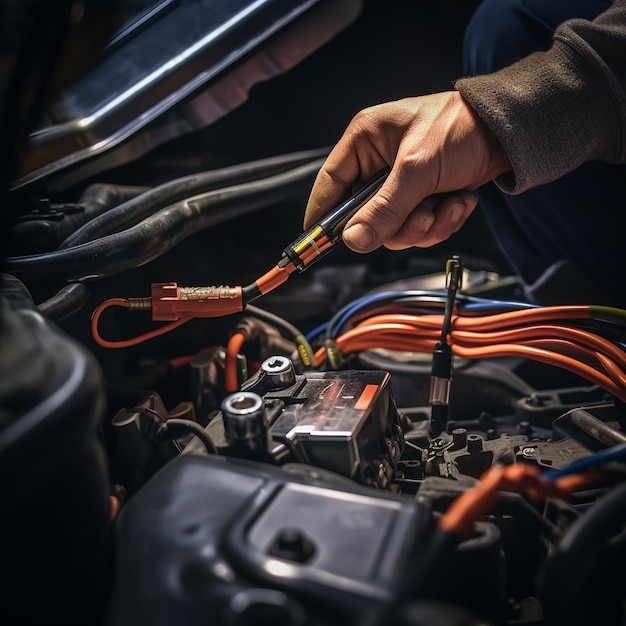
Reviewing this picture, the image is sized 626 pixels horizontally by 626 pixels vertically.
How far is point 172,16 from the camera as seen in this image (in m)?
1.47

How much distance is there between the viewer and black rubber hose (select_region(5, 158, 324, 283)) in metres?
0.86

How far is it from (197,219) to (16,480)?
713mm

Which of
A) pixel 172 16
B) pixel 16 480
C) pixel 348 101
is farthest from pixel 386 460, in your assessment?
pixel 348 101

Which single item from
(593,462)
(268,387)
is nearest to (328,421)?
(268,387)

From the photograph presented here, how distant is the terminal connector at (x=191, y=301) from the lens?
0.92m

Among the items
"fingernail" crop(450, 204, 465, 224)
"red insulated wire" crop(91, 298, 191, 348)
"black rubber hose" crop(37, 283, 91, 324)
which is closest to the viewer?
"black rubber hose" crop(37, 283, 91, 324)

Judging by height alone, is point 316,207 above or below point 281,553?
above

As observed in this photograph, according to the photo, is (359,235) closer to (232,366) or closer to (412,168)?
(412,168)

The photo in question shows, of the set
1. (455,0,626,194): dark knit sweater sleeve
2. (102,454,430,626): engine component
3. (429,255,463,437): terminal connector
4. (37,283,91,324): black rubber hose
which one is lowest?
(429,255,463,437): terminal connector

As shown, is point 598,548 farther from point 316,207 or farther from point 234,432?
point 316,207

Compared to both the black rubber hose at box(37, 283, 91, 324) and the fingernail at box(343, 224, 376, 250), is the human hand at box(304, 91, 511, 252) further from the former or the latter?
the black rubber hose at box(37, 283, 91, 324)

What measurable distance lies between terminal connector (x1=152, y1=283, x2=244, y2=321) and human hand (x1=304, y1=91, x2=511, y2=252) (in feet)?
0.67

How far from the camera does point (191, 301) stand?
36.8 inches

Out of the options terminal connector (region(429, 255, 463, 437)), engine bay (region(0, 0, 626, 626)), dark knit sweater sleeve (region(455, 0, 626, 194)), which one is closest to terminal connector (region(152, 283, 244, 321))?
engine bay (region(0, 0, 626, 626))
